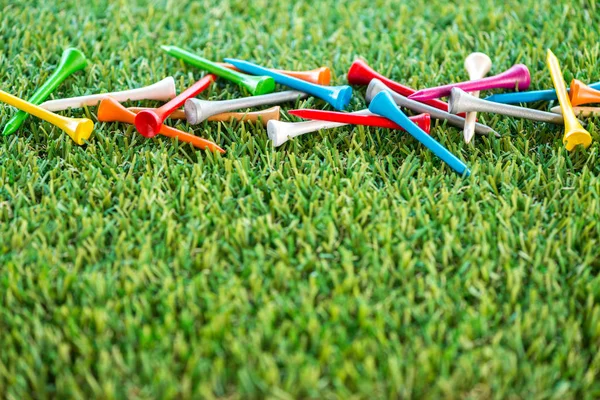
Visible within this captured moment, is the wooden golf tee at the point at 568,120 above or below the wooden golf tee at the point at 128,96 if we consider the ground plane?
below

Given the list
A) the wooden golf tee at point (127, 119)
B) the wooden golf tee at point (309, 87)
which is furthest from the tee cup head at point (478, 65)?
the wooden golf tee at point (127, 119)

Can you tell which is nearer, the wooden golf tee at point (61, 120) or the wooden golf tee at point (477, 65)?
the wooden golf tee at point (61, 120)

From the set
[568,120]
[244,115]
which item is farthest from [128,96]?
[568,120]

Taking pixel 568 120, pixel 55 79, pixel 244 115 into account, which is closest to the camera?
pixel 568 120

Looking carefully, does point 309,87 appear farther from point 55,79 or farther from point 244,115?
point 55,79

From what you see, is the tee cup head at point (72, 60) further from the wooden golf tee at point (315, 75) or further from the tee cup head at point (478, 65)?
the tee cup head at point (478, 65)

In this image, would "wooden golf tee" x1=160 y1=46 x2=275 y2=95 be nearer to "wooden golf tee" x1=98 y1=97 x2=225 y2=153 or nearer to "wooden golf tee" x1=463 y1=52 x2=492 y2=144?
"wooden golf tee" x1=98 y1=97 x2=225 y2=153

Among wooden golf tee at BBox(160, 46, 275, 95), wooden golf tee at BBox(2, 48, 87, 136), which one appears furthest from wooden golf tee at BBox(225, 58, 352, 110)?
wooden golf tee at BBox(2, 48, 87, 136)

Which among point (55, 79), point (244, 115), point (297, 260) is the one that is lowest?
point (297, 260)
